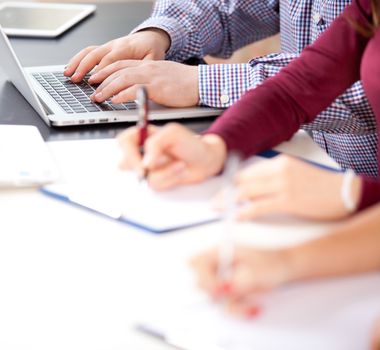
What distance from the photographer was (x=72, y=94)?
147 centimetres

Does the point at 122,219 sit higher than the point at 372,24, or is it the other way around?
the point at 372,24

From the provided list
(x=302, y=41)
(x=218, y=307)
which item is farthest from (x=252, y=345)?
(x=302, y=41)

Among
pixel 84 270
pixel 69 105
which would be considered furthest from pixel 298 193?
pixel 69 105

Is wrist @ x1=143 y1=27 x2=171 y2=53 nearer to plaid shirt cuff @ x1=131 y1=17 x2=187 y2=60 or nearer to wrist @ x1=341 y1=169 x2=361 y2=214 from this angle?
plaid shirt cuff @ x1=131 y1=17 x2=187 y2=60

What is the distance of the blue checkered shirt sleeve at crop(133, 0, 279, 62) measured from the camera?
1.74m

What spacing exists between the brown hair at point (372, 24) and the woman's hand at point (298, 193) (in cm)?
35

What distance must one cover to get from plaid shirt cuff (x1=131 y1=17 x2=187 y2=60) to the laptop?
0.25 meters

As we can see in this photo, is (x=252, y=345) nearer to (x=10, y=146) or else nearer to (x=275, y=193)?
(x=275, y=193)

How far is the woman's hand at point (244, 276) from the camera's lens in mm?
817

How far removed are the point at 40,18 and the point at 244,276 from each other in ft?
4.42

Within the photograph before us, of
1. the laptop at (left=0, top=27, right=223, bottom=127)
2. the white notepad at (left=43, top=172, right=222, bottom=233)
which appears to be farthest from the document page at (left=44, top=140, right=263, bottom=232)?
the laptop at (left=0, top=27, right=223, bottom=127)

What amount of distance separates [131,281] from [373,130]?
2.45ft

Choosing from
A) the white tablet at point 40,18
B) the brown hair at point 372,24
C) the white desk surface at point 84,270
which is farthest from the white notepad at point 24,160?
the white tablet at point 40,18

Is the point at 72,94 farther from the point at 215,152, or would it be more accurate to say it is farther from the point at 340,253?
the point at 340,253
